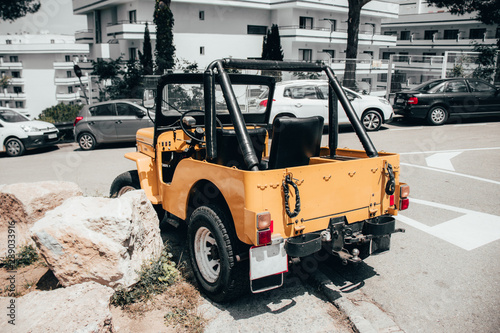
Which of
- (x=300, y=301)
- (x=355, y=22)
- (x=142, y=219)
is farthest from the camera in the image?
(x=355, y=22)

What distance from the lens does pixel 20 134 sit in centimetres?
1333

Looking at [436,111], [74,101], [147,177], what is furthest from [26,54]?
[147,177]

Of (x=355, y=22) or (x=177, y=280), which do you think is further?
(x=355, y=22)

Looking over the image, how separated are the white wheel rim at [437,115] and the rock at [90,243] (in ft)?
45.7

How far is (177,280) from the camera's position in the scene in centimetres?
438

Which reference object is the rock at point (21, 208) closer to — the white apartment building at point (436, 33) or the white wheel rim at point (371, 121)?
the white wheel rim at point (371, 121)

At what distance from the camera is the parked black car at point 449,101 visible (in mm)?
15133

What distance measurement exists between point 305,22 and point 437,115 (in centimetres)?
2901

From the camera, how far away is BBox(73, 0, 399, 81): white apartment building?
36188 mm

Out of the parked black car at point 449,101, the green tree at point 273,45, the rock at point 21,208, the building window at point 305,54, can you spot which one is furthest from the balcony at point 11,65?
the rock at point 21,208

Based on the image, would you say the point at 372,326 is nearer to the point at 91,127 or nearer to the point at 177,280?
the point at 177,280

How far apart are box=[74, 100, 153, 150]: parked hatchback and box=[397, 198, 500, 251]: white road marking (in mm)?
9926

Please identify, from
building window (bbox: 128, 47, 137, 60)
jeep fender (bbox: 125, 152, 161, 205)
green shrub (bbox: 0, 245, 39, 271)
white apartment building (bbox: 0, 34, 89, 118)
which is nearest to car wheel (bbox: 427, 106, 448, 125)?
jeep fender (bbox: 125, 152, 161, 205)

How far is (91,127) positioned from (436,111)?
40.3 ft
